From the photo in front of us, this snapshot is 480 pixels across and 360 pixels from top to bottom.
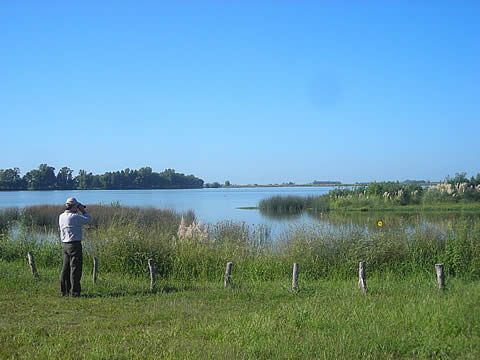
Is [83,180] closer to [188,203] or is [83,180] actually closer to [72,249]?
[188,203]

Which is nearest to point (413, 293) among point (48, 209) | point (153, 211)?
point (153, 211)

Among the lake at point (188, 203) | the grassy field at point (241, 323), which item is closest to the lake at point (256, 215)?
the lake at point (188, 203)

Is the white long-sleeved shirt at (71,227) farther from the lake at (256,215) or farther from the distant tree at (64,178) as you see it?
the distant tree at (64,178)

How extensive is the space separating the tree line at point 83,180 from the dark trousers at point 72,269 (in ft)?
289

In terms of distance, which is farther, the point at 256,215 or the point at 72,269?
the point at 256,215

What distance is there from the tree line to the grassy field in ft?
289

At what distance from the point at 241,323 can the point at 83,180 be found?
98.0 m

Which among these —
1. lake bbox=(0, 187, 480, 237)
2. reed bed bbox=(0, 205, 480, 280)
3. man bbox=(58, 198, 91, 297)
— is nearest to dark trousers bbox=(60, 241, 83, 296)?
man bbox=(58, 198, 91, 297)

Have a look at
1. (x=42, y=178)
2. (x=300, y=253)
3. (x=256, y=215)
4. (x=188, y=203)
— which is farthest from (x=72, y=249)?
(x=42, y=178)

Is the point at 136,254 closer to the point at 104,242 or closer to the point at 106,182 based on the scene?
the point at 104,242

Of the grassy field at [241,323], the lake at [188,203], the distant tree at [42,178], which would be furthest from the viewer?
the distant tree at [42,178]

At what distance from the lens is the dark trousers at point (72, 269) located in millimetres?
9258

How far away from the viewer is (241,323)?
→ 6891 millimetres

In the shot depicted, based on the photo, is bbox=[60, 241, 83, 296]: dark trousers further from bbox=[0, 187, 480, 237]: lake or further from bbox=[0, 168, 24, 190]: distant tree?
bbox=[0, 168, 24, 190]: distant tree
